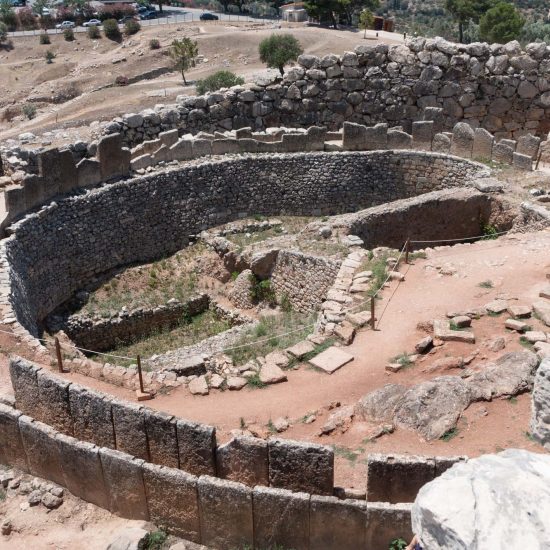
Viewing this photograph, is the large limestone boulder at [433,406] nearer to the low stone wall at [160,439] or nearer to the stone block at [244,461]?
the low stone wall at [160,439]

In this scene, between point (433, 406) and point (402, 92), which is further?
point (402, 92)

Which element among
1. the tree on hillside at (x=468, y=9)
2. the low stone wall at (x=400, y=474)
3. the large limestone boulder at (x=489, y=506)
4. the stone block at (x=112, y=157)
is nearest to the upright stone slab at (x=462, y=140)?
the stone block at (x=112, y=157)

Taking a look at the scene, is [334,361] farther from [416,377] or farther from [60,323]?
[60,323]

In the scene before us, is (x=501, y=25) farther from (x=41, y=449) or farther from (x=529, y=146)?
(x=41, y=449)

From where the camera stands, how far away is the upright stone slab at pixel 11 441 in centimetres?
1050

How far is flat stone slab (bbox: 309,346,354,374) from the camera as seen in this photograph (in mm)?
12539

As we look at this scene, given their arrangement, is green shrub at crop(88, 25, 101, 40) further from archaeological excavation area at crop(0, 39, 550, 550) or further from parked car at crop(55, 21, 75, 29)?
archaeological excavation area at crop(0, 39, 550, 550)

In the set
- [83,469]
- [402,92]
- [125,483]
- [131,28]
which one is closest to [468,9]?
[131,28]

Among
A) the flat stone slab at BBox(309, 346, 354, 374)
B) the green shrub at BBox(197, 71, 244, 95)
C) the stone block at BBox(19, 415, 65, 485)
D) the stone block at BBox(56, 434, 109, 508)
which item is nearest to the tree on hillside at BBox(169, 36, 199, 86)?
the green shrub at BBox(197, 71, 244, 95)

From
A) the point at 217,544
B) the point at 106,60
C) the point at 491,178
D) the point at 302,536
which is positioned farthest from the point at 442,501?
the point at 106,60

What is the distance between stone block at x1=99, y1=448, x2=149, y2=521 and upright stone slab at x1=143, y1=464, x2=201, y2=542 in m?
0.10

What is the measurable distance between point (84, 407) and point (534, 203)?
44.1 feet

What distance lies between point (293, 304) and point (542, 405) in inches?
445

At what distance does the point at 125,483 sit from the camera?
9562 millimetres
